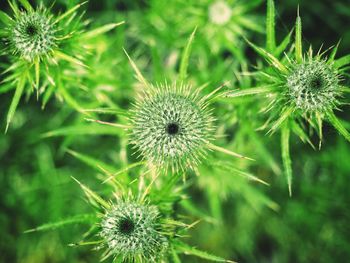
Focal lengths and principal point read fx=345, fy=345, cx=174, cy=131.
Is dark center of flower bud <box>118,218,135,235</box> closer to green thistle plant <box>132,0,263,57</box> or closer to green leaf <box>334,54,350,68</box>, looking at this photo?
green leaf <box>334,54,350,68</box>

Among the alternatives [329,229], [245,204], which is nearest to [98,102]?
[245,204]

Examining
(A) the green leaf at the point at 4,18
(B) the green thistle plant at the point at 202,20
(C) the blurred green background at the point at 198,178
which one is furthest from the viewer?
(C) the blurred green background at the point at 198,178

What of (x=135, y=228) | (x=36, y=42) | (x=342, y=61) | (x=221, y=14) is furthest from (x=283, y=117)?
(x=221, y=14)

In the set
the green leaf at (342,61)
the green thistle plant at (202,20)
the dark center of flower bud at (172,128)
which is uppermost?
the green thistle plant at (202,20)

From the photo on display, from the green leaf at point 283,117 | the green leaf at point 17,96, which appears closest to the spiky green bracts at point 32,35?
the green leaf at point 17,96

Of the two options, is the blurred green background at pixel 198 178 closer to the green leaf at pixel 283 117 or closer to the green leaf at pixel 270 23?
the green leaf at pixel 270 23

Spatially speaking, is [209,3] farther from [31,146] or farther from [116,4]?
[31,146]
